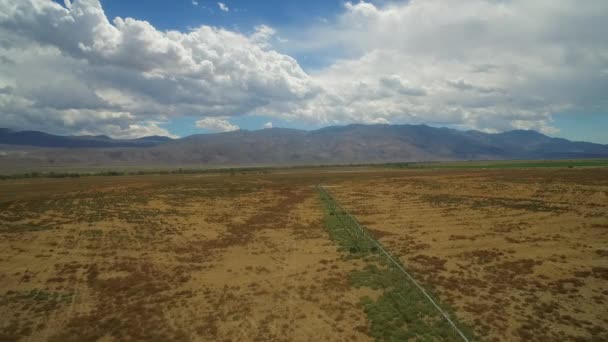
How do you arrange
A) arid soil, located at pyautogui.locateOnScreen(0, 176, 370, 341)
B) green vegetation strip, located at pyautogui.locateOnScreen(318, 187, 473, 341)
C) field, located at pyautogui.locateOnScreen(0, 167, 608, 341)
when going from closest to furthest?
1. green vegetation strip, located at pyautogui.locateOnScreen(318, 187, 473, 341)
2. field, located at pyautogui.locateOnScreen(0, 167, 608, 341)
3. arid soil, located at pyautogui.locateOnScreen(0, 176, 370, 341)

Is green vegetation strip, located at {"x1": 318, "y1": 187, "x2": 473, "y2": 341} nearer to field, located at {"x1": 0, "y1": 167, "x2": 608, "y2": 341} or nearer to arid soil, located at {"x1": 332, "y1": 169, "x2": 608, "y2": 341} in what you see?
field, located at {"x1": 0, "y1": 167, "x2": 608, "y2": 341}

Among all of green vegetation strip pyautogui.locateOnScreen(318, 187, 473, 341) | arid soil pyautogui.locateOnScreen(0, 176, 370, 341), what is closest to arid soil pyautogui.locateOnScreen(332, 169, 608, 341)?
green vegetation strip pyautogui.locateOnScreen(318, 187, 473, 341)

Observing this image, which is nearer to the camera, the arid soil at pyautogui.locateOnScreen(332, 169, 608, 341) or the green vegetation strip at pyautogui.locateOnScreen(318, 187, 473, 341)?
the green vegetation strip at pyautogui.locateOnScreen(318, 187, 473, 341)

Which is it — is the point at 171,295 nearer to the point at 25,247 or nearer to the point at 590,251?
the point at 25,247

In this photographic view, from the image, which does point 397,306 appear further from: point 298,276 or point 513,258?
point 513,258

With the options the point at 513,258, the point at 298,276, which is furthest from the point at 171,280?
the point at 513,258
